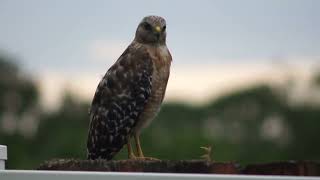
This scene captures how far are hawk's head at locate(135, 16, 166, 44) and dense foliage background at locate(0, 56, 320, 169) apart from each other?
3984cm

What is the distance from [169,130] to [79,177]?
53.4 m

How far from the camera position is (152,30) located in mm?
7590

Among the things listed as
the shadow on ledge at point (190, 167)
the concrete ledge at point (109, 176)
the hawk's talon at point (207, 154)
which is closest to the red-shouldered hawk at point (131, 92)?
the hawk's talon at point (207, 154)

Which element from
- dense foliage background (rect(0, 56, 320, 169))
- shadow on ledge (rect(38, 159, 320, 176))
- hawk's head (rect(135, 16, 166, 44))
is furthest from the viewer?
dense foliage background (rect(0, 56, 320, 169))

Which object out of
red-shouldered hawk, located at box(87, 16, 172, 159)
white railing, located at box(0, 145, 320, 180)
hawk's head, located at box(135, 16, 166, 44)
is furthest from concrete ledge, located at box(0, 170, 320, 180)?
hawk's head, located at box(135, 16, 166, 44)

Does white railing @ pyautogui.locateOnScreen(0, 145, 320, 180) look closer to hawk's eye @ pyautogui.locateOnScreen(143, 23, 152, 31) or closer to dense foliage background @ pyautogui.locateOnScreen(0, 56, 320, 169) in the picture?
hawk's eye @ pyautogui.locateOnScreen(143, 23, 152, 31)

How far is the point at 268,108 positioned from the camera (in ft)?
186

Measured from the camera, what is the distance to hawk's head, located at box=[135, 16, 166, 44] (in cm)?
759

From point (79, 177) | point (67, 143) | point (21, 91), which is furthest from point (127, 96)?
point (21, 91)

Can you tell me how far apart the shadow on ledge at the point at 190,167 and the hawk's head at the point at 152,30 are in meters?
3.91

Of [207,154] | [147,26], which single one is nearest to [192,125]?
[147,26]

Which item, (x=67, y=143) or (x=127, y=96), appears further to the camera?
(x=67, y=143)

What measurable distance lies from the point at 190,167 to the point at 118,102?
3808mm

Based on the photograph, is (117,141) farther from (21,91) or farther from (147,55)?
(21,91)
